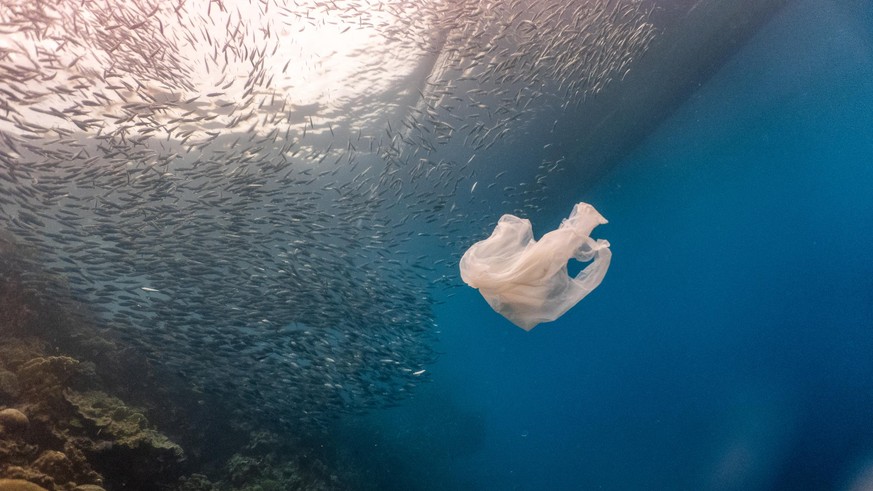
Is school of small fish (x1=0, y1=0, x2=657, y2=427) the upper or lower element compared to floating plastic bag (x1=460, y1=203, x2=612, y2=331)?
upper

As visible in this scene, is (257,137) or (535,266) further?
(257,137)

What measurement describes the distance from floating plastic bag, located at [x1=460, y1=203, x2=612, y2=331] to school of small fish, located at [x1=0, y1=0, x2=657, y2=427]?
516cm

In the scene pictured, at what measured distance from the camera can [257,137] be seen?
11.7 meters

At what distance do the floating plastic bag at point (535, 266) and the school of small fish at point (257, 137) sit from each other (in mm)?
5163

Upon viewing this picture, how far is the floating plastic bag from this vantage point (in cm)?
477

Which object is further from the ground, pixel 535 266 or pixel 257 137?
pixel 257 137

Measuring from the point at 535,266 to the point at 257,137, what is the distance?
957 cm

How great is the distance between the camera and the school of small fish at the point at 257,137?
7.87 metres

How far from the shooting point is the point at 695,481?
29266 mm

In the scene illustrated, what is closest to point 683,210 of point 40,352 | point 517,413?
point 40,352

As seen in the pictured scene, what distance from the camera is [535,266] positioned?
4.78 meters

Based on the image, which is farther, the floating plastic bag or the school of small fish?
the school of small fish

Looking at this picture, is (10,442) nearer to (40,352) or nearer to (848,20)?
(40,352)

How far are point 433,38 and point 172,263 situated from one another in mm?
7817
